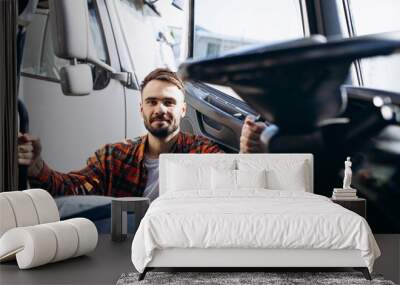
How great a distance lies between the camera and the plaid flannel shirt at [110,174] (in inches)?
288

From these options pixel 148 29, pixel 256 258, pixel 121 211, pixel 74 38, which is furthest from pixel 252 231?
pixel 74 38

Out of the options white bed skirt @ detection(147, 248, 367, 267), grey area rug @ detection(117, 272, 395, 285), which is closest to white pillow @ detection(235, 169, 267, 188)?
grey area rug @ detection(117, 272, 395, 285)

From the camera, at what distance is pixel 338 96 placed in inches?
275

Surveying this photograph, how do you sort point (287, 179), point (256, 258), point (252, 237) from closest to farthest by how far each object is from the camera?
point (252, 237), point (256, 258), point (287, 179)

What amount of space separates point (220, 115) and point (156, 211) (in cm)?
248

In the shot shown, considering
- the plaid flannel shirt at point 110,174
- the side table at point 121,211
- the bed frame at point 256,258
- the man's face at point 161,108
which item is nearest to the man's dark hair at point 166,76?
the man's face at point 161,108

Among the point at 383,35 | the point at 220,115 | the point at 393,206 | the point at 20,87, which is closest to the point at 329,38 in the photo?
the point at 383,35

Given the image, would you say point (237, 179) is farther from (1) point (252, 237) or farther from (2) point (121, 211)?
(1) point (252, 237)

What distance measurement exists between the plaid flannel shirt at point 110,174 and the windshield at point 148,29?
2.72 feet

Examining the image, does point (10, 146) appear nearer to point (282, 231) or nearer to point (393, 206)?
point (282, 231)

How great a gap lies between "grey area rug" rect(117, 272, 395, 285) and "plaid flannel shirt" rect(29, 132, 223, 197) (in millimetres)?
2349

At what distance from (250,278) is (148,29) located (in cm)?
349

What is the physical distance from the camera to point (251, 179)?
6.49 metres

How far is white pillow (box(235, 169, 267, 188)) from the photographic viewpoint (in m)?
6.47
